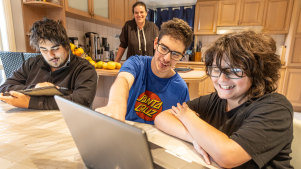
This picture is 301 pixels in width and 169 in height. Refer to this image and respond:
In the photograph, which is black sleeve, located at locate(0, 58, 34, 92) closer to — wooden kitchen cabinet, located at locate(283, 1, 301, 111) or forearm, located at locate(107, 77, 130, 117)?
forearm, located at locate(107, 77, 130, 117)

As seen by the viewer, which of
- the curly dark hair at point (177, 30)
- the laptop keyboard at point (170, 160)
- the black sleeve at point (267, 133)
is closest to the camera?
the laptop keyboard at point (170, 160)

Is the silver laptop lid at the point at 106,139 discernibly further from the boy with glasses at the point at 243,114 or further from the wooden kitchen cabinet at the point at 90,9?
the wooden kitchen cabinet at the point at 90,9

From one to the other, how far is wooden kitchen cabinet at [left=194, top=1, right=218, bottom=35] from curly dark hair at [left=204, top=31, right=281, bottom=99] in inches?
153

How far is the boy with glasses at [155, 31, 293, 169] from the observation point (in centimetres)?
54

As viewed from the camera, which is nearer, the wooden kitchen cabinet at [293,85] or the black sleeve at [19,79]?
the black sleeve at [19,79]

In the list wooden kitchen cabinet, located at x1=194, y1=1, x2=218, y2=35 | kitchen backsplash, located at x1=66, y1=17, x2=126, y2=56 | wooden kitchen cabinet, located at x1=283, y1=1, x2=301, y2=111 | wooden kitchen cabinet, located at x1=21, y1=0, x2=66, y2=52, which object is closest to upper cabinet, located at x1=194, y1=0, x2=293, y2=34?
wooden kitchen cabinet, located at x1=194, y1=1, x2=218, y2=35

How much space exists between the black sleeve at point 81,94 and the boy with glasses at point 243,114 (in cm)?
58

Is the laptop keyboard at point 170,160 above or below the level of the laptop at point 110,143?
below

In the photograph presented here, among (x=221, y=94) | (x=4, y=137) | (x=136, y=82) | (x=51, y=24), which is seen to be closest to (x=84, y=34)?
(x=51, y=24)

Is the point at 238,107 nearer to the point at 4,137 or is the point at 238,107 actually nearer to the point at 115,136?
the point at 115,136

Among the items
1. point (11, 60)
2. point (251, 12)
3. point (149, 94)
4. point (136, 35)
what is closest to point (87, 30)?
point (136, 35)

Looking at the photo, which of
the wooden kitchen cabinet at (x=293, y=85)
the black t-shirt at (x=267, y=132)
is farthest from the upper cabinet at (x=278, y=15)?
the black t-shirt at (x=267, y=132)

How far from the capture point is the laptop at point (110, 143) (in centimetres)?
28

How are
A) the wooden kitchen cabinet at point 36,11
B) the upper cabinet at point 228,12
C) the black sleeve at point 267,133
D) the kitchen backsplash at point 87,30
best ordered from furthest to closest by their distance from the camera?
the upper cabinet at point 228,12 → the kitchen backsplash at point 87,30 → the wooden kitchen cabinet at point 36,11 → the black sleeve at point 267,133
